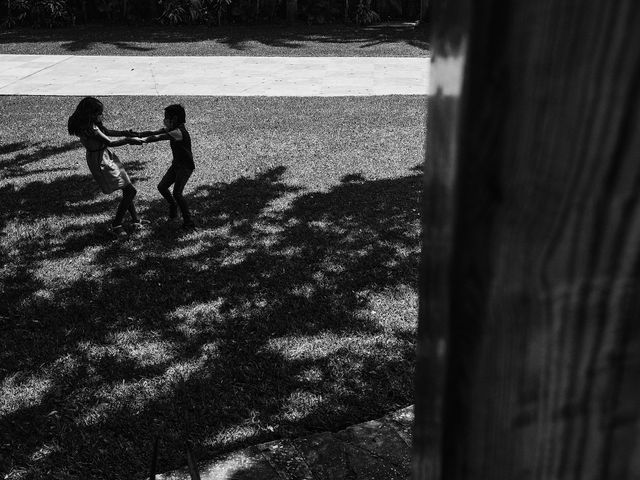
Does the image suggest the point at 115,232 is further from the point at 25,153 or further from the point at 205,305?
the point at 25,153

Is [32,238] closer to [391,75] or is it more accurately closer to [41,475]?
[41,475]

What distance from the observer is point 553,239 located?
0.50 m

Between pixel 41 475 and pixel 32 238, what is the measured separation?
3573 mm

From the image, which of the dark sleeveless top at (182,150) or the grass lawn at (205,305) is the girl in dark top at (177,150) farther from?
the grass lawn at (205,305)

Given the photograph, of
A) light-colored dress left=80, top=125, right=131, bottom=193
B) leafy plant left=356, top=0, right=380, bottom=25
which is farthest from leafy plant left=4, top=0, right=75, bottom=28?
light-colored dress left=80, top=125, right=131, bottom=193

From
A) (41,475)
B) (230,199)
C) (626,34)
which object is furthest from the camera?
(230,199)

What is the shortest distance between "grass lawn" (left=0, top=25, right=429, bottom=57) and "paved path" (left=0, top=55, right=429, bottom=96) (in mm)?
679

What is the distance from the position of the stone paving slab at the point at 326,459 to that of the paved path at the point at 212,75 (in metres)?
9.30

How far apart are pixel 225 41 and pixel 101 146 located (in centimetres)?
1157

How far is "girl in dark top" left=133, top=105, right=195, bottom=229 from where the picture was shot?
6.18 meters

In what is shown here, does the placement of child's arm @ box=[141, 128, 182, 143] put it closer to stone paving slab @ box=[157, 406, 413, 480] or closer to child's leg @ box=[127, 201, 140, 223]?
child's leg @ box=[127, 201, 140, 223]

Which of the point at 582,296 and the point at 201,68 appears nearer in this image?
the point at 582,296

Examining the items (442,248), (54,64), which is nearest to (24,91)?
(54,64)

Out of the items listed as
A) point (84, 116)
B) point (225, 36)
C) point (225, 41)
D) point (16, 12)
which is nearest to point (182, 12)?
point (225, 36)
